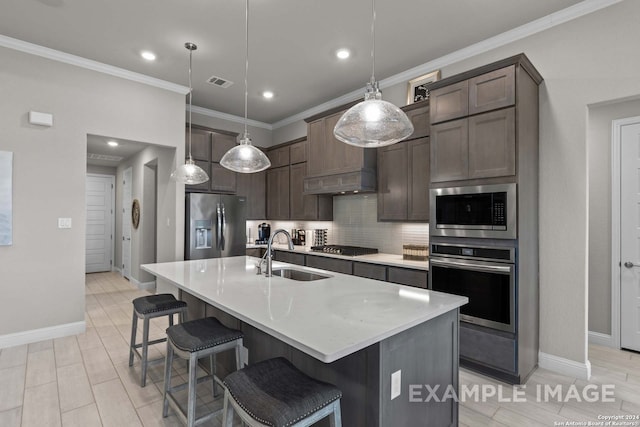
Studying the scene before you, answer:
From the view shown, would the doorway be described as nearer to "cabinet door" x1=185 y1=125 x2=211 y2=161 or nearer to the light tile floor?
the light tile floor

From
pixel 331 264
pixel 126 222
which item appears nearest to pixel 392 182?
pixel 331 264

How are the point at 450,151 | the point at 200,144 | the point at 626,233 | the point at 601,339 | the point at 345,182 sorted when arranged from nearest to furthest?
the point at 450,151 < the point at 626,233 < the point at 601,339 < the point at 345,182 < the point at 200,144

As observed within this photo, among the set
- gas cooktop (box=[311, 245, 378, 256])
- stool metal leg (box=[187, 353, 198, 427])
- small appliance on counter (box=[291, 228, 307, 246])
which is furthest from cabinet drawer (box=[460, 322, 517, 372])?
small appliance on counter (box=[291, 228, 307, 246])

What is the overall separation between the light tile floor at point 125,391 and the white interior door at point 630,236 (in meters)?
0.27

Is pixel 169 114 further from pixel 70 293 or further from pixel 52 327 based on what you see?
pixel 52 327

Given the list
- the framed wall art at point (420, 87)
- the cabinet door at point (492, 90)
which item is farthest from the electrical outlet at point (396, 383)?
the framed wall art at point (420, 87)

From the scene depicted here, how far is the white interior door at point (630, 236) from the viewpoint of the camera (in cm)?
322

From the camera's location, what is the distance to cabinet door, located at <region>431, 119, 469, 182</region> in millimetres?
2902

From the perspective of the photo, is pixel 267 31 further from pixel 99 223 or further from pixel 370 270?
pixel 99 223

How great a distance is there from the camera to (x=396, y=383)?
1535 millimetres

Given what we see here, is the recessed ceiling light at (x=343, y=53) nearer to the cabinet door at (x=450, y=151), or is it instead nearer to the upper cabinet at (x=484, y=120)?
the upper cabinet at (x=484, y=120)

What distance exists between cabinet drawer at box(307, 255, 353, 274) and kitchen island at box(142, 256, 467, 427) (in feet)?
5.51

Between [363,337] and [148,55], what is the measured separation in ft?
12.6

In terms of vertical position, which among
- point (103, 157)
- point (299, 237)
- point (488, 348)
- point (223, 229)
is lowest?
point (488, 348)
